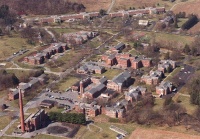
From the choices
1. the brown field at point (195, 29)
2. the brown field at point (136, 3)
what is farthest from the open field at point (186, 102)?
the brown field at point (136, 3)

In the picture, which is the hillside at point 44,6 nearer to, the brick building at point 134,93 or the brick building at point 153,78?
the brick building at point 153,78

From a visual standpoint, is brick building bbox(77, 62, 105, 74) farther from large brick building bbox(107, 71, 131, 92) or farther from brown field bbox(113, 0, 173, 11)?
brown field bbox(113, 0, 173, 11)

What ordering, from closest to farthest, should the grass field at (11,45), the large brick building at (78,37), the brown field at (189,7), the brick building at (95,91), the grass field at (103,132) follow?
the grass field at (103,132)
the brick building at (95,91)
the grass field at (11,45)
the large brick building at (78,37)
the brown field at (189,7)

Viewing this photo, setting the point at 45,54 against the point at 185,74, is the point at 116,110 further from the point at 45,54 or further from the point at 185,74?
the point at 45,54

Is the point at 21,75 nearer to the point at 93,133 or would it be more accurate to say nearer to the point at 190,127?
the point at 93,133

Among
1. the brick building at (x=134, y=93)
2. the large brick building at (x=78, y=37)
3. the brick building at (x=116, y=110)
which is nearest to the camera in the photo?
the brick building at (x=116, y=110)

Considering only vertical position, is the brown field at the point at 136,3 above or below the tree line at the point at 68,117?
above

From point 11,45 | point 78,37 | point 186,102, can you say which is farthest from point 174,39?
point 11,45

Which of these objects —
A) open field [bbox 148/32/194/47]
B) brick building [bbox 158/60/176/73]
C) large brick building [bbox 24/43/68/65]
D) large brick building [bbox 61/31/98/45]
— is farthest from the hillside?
brick building [bbox 158/60/176/73]
